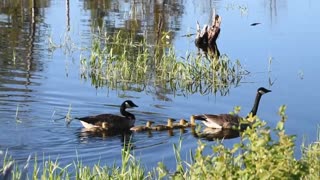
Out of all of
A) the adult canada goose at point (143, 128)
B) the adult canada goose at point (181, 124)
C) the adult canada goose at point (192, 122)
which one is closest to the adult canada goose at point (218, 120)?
the adult canada goose at point (192, 122)

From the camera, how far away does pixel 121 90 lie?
16.9 metres

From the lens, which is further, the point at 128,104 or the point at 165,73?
the point at 165,73

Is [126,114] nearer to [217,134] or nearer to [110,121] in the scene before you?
[110,121]

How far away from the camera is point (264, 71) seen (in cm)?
2039

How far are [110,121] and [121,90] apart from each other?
345 centimetres

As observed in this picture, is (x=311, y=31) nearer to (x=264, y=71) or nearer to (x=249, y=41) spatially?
(x=249, y=41)

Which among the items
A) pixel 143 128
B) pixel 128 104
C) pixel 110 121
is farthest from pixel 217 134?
pixel 110 121

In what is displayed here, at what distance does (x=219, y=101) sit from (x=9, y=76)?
5281 millimetres

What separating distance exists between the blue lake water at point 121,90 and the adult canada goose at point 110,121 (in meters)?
0.26

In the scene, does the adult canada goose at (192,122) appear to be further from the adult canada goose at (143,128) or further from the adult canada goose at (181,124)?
the adult canada goose at (143,128)

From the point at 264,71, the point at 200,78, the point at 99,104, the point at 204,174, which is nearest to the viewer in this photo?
the point at 204,174

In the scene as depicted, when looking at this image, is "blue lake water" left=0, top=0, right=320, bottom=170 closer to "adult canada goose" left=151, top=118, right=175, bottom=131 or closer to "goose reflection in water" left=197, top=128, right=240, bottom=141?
"adult canada goose" left=151, top=118, right=175, bottom=131

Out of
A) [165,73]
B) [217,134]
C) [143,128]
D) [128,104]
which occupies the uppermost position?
[165,73]

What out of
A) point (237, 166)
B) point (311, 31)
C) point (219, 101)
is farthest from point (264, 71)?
point (237, 166)
